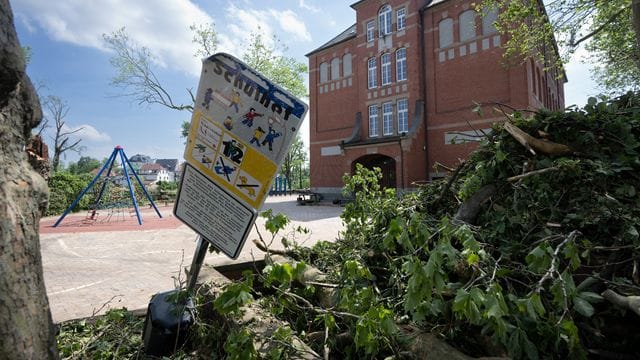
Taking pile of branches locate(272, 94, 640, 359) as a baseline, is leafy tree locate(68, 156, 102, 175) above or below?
above

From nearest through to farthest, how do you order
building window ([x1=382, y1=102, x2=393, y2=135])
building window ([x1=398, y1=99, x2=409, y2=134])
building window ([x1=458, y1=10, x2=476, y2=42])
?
building window ([x1=458, y1=10, x2=476, y2=42])
building window ([x1=398, y1=99, x2=409, y2=134])
building window ([x1=382, y1=102, x2=393, y2=135])

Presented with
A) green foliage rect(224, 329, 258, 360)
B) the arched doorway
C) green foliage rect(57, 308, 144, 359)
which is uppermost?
the arched doorway

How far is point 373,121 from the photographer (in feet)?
72.9

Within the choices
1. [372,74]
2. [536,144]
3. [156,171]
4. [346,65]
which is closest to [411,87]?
[372,74]

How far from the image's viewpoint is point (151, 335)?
6.99ft

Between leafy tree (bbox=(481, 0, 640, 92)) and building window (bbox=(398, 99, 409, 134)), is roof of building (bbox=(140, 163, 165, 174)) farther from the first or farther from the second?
leafy tree (bbox=(481, 0, 640, 92))

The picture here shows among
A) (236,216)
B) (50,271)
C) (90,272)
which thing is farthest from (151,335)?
(50,271)

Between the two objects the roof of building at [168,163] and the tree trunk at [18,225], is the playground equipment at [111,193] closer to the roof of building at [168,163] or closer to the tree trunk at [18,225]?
the tree trunk at [18,225]

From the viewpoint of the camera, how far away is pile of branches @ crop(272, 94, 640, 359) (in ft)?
4.05

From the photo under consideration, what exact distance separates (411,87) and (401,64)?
192cm

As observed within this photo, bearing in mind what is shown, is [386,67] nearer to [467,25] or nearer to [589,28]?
[467,25]

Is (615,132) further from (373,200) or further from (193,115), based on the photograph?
(193,115)

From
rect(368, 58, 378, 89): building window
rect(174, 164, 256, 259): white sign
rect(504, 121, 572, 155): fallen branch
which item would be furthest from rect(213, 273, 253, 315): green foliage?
rect(368, 58, 378, 89): building window

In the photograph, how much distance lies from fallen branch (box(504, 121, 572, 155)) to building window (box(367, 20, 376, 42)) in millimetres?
21952
